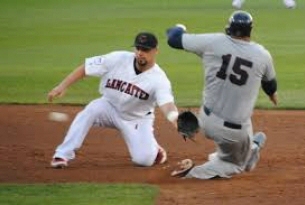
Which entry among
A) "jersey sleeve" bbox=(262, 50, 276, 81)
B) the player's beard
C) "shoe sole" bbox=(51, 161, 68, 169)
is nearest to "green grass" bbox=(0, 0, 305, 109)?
the player's beard

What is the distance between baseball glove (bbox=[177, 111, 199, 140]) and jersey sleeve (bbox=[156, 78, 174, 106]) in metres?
0.46

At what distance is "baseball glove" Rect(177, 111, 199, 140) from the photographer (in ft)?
28.9

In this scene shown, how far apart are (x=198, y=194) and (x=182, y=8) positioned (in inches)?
1001

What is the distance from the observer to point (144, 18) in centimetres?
2877

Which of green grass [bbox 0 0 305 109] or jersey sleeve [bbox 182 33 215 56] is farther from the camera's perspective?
green grass [bbox 0 0 305 109]

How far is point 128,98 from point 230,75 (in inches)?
57.8

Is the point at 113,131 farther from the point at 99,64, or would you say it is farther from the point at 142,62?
the point at 142,62

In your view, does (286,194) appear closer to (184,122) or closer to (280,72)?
(184,122)

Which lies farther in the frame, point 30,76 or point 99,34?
point 99,34

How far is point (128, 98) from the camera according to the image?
32.6 ft

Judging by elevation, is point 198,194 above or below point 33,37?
above

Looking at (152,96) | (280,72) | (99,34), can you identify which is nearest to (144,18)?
(99,34)

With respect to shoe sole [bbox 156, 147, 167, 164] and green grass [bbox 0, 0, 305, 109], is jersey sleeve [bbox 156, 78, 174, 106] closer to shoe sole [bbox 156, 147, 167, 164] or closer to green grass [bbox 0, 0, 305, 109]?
shoe sole [bbox 156, 147, 167, 164]

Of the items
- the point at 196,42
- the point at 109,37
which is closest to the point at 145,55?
the point at 196,42
